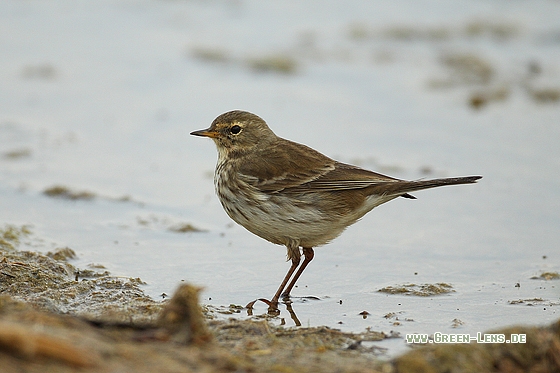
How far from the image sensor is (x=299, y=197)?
24.7 feet

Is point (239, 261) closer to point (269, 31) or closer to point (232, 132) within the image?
point (232, 132)

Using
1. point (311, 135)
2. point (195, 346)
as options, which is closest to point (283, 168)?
point (195, 346)

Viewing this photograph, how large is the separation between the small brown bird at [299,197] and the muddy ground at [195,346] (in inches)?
Result: 48.2

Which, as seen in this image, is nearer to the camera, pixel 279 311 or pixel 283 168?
pixel 279 311

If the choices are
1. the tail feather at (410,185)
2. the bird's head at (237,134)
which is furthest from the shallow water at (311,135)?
the bird's head at (237,134)

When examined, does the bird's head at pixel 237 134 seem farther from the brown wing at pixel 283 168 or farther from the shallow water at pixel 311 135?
the shallow water at pixel 311 135

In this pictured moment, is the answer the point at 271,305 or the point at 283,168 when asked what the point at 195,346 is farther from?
the point at 283,168

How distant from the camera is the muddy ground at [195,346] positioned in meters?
4.12

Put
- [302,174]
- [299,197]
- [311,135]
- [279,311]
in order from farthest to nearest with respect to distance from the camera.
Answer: [311,135] < [302,174] < [299,197] < [279,311]

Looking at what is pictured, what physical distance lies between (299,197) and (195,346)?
2.90 metres

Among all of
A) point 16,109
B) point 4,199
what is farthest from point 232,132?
point 16,109

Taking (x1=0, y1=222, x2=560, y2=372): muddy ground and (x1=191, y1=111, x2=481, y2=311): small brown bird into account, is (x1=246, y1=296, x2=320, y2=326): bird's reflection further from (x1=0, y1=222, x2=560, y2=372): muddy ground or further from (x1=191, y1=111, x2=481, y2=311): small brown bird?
(x1=0, y1=222, x2=560, y2=372): muddy ground

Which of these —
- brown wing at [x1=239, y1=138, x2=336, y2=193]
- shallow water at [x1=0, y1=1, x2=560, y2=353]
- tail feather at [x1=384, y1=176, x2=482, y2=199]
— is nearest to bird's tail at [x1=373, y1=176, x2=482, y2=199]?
tail feather at [x1=384, y1=176, x2=482, y2=199]

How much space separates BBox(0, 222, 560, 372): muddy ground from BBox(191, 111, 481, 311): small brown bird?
1.22 m
